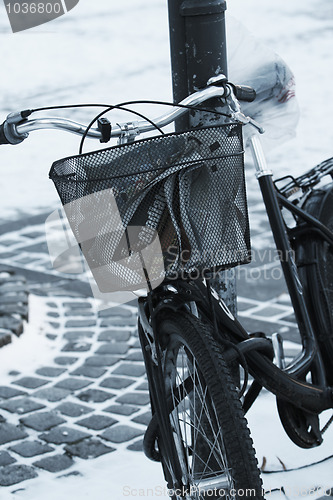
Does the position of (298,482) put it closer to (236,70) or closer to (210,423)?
(210,423)

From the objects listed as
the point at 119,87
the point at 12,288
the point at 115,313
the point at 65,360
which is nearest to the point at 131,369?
the point at 65,360

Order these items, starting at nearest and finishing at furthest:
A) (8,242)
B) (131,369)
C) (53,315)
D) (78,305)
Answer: (131,369) → (53,315) → (78,305) → (8,242)

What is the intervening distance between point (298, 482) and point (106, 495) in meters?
0.75

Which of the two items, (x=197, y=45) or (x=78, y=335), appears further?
(x=78, y=335)

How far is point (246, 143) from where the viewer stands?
2.88 m

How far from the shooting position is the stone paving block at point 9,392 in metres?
4.09

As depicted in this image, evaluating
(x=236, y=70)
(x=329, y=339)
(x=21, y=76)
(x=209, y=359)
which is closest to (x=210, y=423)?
(x=209, y=359)

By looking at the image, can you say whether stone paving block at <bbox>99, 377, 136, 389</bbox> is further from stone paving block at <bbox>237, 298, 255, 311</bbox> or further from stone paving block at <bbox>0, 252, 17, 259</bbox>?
stone paving block at <bbox>0, 252, 17, 259</bbox>

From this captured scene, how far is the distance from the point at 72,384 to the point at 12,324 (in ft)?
2.28

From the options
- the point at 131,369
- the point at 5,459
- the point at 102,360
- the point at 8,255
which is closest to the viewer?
the point at 5,459

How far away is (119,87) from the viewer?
10.3 metres

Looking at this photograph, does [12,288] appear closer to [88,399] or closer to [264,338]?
[88,399]

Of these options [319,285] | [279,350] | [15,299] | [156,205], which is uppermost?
[156,205]

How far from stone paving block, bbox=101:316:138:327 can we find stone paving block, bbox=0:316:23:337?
0.48m
